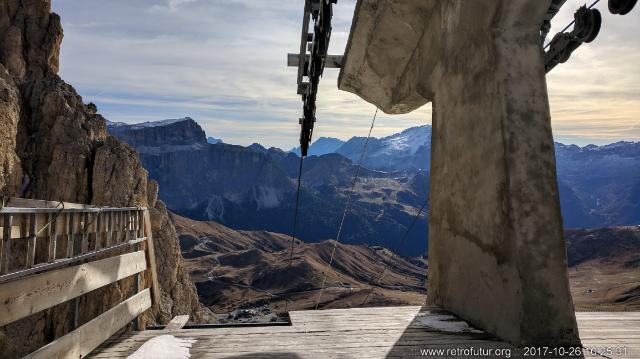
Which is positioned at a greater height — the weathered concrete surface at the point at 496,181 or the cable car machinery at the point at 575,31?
the cable car machinery at the point at 575,31

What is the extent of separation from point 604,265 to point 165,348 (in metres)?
106

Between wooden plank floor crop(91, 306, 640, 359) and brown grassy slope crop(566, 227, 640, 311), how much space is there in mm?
62611

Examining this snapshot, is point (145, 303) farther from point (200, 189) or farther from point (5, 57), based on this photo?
point (200, 189)

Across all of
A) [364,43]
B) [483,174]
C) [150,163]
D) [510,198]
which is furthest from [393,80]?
[150,163]

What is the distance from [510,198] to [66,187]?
114ft

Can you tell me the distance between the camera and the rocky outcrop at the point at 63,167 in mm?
27328

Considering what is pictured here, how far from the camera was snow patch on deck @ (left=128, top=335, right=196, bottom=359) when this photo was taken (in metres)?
3.61

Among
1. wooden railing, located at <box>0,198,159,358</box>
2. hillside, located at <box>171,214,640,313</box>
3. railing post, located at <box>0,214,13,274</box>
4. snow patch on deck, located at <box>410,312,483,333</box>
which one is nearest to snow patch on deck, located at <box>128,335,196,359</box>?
wooden railing, located at <box>0,198,159,358</box>

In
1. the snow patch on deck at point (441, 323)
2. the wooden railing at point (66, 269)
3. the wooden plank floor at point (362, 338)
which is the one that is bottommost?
the wooden plank floor at point (362, 338)

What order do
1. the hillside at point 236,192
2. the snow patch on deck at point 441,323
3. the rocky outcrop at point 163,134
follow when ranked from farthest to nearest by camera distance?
the hillside at point 236,192, the rocky outcrop at point 163,134, the snow patch on deck at point 441,323

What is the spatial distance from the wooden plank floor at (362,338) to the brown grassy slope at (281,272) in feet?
184

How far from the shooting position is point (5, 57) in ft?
134

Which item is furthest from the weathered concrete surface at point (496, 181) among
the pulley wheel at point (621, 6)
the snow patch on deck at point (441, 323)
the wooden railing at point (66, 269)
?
the wooden railing at point (66, 269)

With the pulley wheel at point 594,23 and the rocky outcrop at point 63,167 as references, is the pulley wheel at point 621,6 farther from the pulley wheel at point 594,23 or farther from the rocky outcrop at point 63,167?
the rocky outcrop at point 63,167
